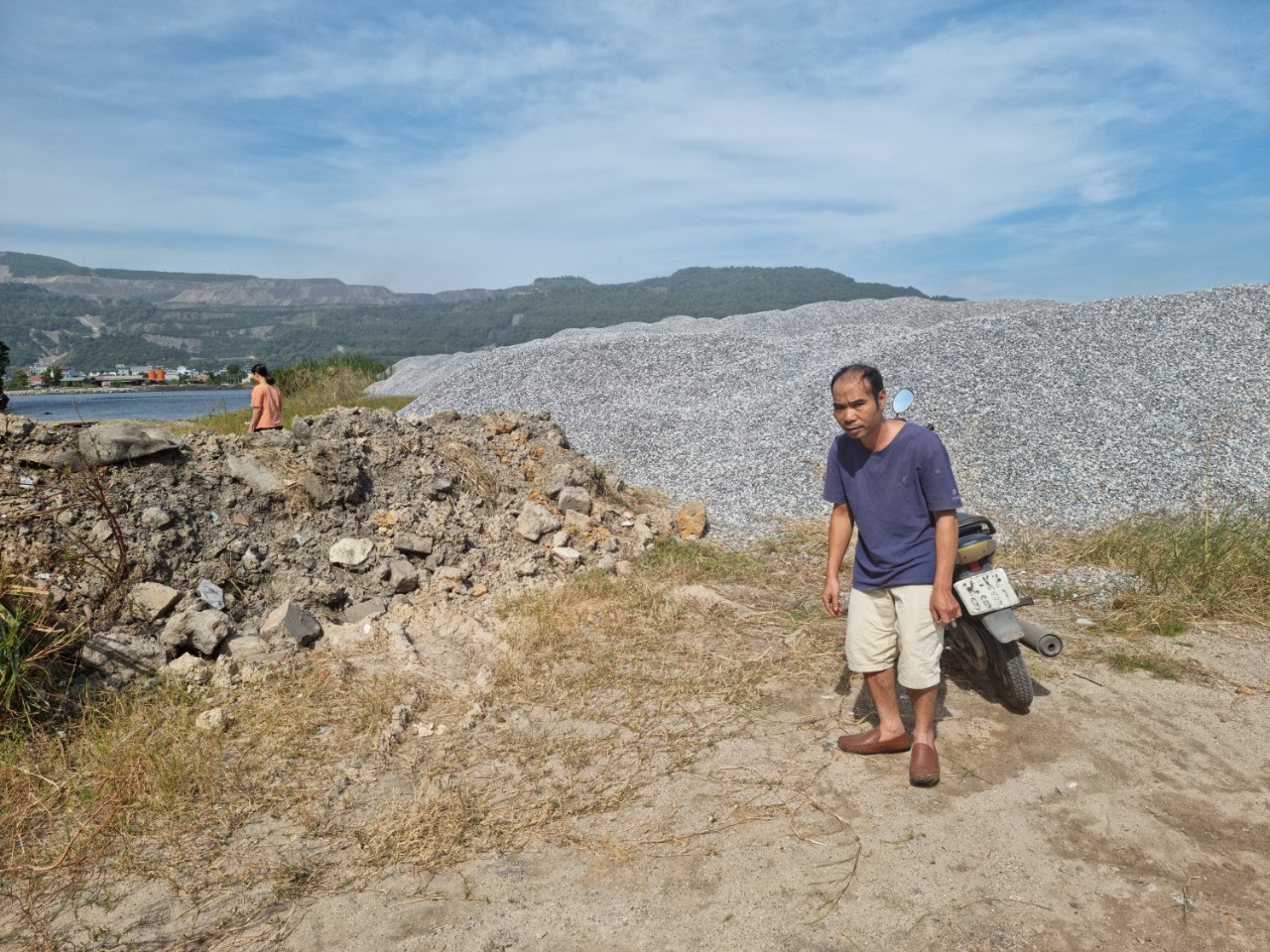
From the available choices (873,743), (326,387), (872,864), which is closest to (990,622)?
(873,743)

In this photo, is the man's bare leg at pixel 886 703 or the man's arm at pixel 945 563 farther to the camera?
the man's bare leg at pixel 886 703

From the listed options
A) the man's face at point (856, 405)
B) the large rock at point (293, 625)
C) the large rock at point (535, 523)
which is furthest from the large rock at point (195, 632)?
the man's face at point (856, 405)

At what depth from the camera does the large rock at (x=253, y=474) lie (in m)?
5.57

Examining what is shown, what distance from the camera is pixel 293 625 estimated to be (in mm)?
4461

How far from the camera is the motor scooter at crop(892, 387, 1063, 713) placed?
328 centimetres

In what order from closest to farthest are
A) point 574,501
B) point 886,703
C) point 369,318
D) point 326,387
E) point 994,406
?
point 886,703 → point 574,501 → point 994,406 → point 326,387 → point 369,318

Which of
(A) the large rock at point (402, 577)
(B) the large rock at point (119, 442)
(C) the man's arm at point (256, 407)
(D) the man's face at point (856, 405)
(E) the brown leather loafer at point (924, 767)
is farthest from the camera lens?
(C) the man's arm at point (256, 407)

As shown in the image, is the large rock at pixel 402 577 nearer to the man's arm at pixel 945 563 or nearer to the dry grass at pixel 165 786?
the dry grass at pixel 165 786

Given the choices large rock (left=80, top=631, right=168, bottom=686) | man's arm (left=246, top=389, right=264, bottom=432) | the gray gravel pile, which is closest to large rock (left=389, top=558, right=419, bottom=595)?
large rock (left=80, top=631, right=168, bottom=686)

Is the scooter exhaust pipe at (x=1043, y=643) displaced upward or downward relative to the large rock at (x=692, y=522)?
upward

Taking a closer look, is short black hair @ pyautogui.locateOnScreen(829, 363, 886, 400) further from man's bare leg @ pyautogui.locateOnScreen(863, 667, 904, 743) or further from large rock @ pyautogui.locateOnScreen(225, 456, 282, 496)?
large rock @ pyautogui.locateOnScreen(225, 456, 282, 496)

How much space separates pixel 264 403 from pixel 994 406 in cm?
772

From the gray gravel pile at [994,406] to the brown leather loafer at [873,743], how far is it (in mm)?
3689

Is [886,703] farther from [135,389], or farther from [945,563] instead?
[135,389]
